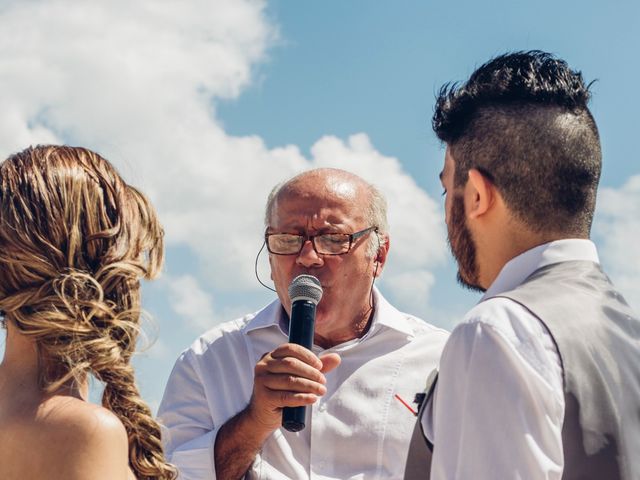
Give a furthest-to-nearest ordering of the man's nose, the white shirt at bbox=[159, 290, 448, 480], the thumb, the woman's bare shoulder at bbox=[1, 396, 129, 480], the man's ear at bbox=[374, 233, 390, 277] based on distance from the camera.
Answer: the man's ear at bbox=[374, 233, 390, 277], the man's nose, the white shirt at bbox=[159, 290, 448, 480], the thumb, the woman's bare shoulder at bbox=[1, 396, 129, 480]

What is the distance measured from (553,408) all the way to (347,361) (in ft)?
9.47

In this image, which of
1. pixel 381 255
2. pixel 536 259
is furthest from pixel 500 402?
pixel 381 255

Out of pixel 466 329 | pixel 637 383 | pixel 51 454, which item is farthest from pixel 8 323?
pixel 637 383

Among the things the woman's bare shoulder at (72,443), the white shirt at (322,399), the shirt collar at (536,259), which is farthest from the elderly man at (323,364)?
the woman's bare shoulder at (72,443)

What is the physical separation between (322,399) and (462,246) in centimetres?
213

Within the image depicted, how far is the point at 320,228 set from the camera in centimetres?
529

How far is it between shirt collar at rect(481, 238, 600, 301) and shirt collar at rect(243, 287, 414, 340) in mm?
2448

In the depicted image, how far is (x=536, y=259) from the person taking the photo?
273cm

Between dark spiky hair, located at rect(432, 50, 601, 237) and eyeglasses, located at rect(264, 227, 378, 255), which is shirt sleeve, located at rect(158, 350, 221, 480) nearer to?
eyeglasses, located at rect(264, 227, 378, 255)

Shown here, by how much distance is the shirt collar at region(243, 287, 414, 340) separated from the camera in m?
5.20

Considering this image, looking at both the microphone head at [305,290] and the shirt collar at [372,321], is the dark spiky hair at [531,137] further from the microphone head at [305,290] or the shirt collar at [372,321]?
the shirt collar at [372,321]

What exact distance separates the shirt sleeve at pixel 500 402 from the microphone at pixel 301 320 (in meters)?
1.34

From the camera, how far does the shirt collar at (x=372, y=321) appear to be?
5.20 metres

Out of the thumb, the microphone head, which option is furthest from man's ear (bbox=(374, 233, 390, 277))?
the thumb
